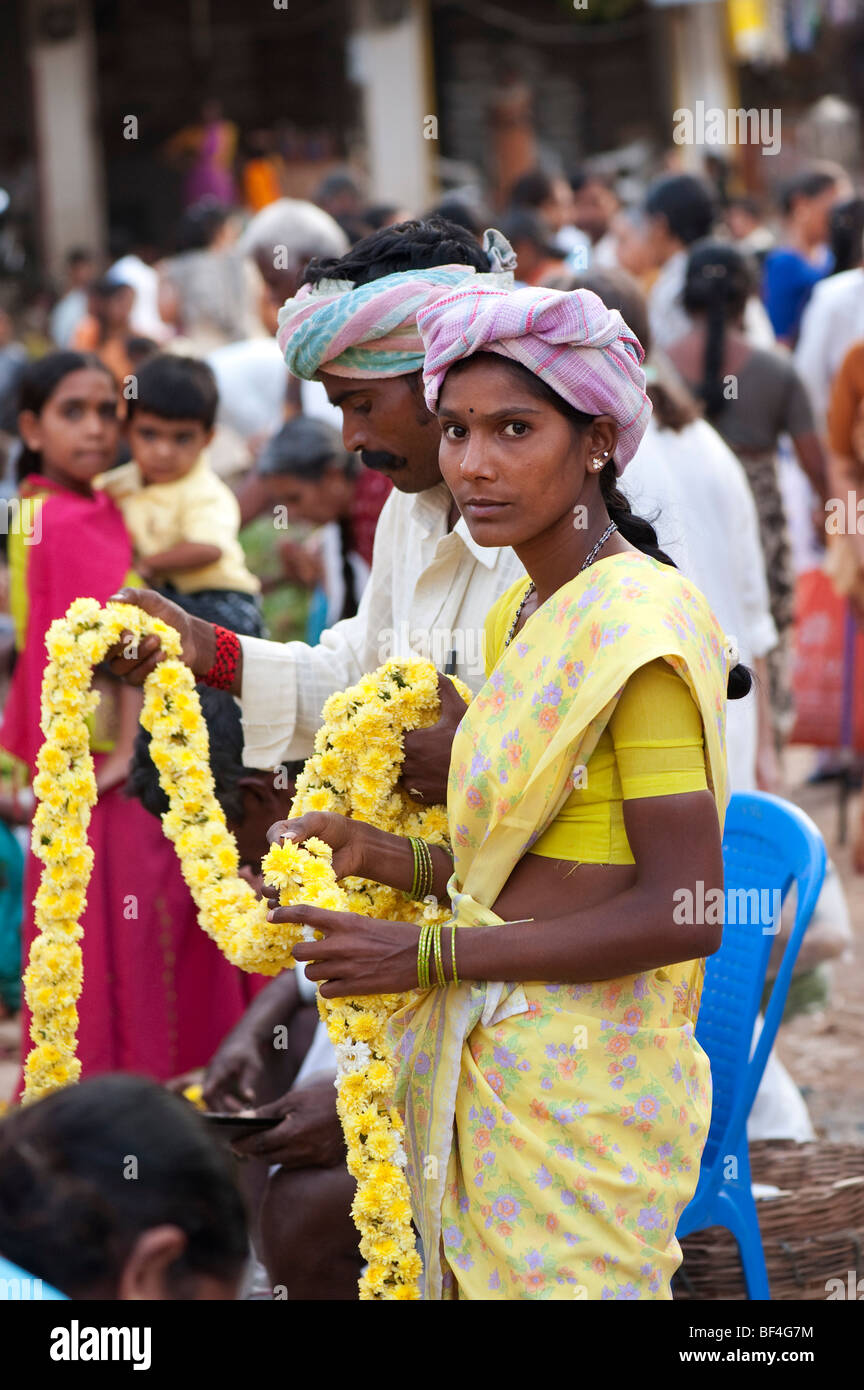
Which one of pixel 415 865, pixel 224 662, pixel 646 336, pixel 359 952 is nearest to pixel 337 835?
pixel 415 865

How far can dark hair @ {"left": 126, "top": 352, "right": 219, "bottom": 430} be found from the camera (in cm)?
498

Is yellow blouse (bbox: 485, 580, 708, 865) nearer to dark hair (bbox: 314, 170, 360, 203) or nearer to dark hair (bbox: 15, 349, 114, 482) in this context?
dark hair (bbox: 15, 349, 114, 482)

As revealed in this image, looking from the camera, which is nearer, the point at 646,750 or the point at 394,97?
the point at 646,750

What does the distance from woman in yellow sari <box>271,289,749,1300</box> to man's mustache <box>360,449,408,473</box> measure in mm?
605

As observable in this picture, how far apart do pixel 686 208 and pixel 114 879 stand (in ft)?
14.9

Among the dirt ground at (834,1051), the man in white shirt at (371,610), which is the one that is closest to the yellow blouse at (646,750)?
the man in white shirt at (371,610)

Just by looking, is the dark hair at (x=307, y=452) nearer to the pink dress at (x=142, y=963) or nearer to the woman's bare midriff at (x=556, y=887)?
the pink dress at (x=142, y=963)

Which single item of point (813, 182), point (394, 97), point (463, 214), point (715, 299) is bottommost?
point (715, 299)

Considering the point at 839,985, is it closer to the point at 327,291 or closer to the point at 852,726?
the point at 852,726

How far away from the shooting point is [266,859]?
2.26 m

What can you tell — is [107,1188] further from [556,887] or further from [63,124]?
[63,124]

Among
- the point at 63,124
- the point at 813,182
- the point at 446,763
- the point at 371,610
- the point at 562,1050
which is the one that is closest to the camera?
the point at 562,1050

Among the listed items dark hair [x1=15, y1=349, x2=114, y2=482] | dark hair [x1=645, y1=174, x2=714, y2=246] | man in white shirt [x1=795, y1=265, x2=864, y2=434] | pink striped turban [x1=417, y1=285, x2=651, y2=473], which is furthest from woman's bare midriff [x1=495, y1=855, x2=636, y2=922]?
dark hair [x1=645, y1=174, x2=714, y2=246]

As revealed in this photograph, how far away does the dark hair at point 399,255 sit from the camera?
2863mm
